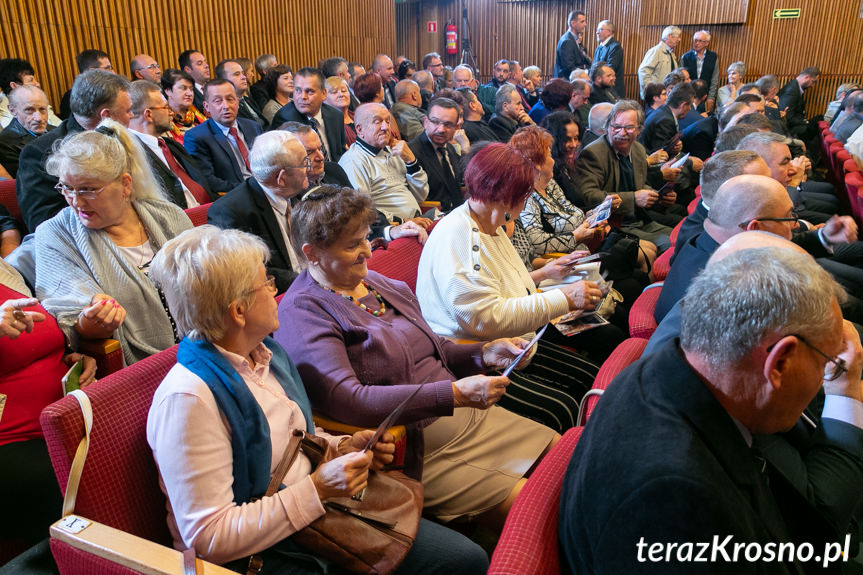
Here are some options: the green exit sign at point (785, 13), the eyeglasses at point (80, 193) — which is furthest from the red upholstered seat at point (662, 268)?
the green exit sign at point (785, 13)

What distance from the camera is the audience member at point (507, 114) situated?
6.08 meters

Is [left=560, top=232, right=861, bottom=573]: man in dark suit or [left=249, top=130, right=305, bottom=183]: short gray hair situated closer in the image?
[left=560, top=232, right=861, bottom=573]: man in dark suit

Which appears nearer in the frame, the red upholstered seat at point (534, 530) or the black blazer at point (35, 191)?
the red upholstered seat at point (534, 530)

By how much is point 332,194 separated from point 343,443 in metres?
0.75

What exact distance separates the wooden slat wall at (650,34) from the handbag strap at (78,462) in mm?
12293

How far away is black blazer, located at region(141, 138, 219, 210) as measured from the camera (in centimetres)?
309

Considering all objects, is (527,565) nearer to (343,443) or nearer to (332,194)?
(343,443)

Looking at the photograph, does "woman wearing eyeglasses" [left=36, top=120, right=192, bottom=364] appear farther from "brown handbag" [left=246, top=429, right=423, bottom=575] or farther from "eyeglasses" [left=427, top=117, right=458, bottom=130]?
"eyeglasses" [left=427, top=117, right=458, bottom=130]

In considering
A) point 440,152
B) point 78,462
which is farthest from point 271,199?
point 440,152

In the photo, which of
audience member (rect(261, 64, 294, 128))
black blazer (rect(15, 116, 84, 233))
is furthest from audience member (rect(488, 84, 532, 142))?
black blazer (rect(15, 116, 84, 233))

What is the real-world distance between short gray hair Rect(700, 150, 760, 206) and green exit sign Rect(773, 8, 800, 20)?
9.85 m

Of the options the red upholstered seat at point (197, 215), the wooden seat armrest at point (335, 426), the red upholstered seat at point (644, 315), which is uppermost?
the red upholstered seat at point (197, 215)

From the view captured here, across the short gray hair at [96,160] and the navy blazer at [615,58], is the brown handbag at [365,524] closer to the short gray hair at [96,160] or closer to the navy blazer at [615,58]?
the short gray hair at [96,160]

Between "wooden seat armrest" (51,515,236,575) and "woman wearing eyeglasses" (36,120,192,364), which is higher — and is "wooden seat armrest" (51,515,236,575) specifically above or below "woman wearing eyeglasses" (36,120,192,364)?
below
